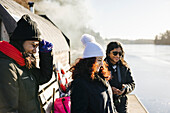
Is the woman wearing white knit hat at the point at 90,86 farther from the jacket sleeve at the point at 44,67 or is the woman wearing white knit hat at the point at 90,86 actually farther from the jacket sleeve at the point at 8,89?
the jacket sleeve at the point at 8,89

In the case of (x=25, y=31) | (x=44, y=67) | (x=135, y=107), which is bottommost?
(x=135, y=107)

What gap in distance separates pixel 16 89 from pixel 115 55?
1911 mm

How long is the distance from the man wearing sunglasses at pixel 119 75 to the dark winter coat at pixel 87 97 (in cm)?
96

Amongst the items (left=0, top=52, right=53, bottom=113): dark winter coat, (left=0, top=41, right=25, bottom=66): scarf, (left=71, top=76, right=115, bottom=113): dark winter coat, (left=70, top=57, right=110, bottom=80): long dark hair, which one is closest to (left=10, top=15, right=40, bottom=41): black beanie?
(left=0, top=41, right=25, bottom=66): scarf

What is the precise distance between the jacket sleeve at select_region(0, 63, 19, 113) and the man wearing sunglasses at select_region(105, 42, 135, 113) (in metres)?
1.76

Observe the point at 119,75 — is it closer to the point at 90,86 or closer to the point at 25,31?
the point at 90,86

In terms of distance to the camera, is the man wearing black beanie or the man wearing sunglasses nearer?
the man wearing black beanie

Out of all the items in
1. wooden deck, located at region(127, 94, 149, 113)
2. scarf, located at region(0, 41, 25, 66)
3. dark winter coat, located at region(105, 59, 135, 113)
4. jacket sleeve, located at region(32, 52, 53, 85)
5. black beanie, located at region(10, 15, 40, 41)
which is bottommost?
wooden deck, located at region(127, 94, 149, 113)

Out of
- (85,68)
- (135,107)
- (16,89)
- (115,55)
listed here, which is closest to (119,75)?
(115,55)

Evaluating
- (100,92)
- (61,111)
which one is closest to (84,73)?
(100,92)

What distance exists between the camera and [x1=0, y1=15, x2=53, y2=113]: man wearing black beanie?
4.77 ft

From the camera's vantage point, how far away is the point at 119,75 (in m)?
2.81

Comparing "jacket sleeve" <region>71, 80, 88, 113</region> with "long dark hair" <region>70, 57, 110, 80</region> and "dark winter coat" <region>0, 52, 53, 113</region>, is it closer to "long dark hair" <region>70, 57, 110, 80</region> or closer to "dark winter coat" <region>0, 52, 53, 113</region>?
"long dark hair" <region>70, 57, 110, 80</region>

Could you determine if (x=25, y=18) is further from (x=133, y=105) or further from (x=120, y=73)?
(x=133, y=105)
